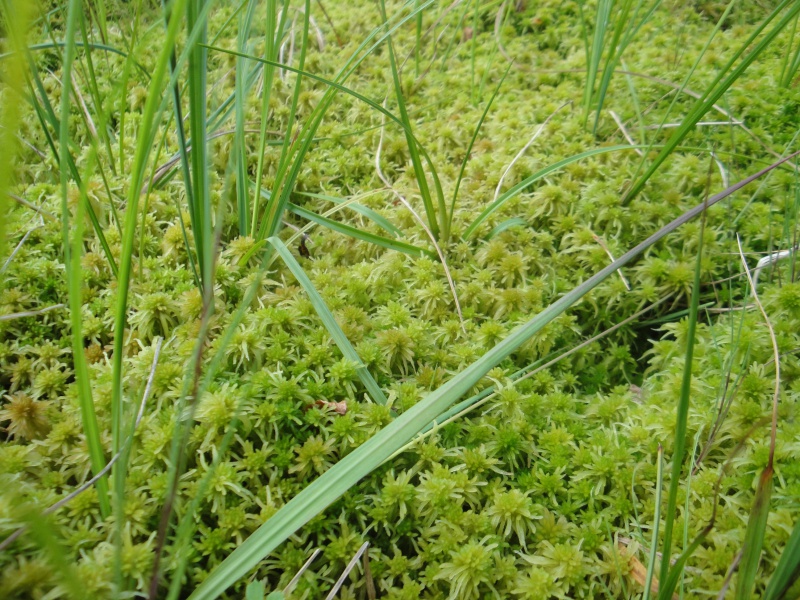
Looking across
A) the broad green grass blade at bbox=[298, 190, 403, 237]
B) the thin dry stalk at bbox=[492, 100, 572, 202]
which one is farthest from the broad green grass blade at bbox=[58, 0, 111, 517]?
the thin dry stalk at bbox=[492, 100, 572, 202]

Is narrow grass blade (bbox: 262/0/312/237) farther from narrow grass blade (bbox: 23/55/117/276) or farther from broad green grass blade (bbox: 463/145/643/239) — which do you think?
broad green grass blade (bbox: 463/145/643/239)

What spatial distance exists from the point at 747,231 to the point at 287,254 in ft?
4.60

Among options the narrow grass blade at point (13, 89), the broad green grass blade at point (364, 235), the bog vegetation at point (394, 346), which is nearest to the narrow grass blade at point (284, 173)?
the bog vegetation at point (394, 346)

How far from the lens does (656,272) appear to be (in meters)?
1.54

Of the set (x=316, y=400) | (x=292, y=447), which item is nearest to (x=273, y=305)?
(x=316, y=400)

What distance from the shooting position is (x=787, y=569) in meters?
0.68

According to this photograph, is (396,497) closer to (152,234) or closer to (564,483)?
(564,483)

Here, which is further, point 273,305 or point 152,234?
point 152,234

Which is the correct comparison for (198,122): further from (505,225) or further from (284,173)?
(505,225)

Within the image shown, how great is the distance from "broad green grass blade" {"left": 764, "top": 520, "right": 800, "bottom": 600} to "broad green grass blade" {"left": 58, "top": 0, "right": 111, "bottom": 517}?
3.19 ft

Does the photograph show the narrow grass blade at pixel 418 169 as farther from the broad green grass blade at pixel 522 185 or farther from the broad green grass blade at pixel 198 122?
the broad green grass blade at pixel 198 122

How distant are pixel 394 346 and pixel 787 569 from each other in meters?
0.85

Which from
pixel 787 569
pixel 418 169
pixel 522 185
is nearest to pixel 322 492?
pixel 787 569

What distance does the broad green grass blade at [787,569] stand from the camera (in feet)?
2.17
